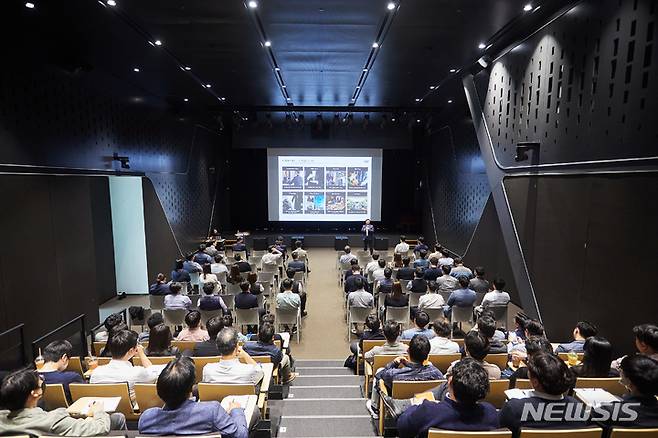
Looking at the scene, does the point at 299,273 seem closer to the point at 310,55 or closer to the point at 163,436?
the point at 310,55

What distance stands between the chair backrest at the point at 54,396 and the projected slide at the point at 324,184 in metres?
12.9

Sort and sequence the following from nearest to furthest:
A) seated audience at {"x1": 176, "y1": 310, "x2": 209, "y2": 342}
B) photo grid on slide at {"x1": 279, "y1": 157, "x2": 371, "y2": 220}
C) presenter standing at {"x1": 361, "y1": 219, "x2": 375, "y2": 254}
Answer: seated audience at {"x1": 176, "y1": 310, "x2": 209, "y2": 342}, presenter standing at {"x1": 361, "y1": 219, "x2": 375, "y2": 254}, photo grid on slide at {"x1": 279, "y1": 157, "x2": 371, "y2": 220}

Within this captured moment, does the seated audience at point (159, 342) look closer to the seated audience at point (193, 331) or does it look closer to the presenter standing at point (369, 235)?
the seated audience at point (193, 331)

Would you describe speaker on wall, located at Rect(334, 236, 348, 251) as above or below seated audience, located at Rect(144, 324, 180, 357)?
below

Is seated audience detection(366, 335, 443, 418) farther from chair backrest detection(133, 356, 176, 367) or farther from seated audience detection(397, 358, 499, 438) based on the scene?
chair backrest detection(133, 356, 176, 367)

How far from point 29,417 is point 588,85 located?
262 inches

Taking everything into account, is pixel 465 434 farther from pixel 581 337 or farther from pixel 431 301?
pixel 431 301

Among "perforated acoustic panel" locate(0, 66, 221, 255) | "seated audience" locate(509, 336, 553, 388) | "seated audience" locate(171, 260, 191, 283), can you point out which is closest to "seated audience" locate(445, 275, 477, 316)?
"seated audience" locate(509, 336, 553, 388)

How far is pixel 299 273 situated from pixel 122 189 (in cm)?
485

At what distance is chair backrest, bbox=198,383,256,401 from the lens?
8.80 feet

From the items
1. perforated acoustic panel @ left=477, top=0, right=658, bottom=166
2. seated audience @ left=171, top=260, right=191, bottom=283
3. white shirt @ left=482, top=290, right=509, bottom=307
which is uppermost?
perforated acoustic panel @ left=477, top=0, right=658, bottom=166

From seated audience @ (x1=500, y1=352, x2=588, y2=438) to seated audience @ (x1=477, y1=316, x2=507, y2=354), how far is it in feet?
5.32

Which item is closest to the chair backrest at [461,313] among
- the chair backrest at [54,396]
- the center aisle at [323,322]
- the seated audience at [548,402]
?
the center aisle at [323,322]

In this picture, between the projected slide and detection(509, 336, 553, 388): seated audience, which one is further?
the projected slide
